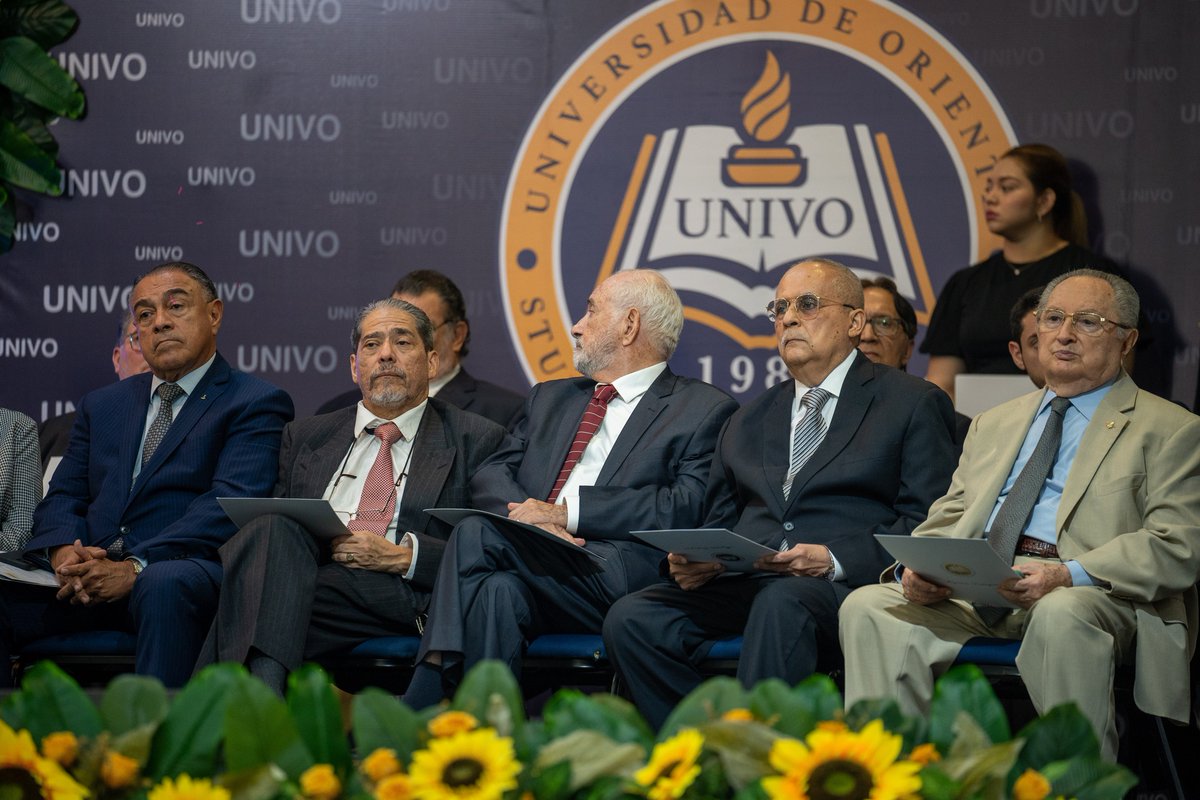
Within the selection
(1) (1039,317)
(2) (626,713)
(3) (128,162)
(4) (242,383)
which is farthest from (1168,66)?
(2) (626,713)

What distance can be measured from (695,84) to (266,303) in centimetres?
191

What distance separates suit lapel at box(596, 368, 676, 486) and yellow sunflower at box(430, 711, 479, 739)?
2485mm

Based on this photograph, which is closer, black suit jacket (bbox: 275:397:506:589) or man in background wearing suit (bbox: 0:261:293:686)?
man in background wearing suit (bbox: 0:261:293:686)

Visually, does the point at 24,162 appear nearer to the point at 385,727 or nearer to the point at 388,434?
the point at 388,434

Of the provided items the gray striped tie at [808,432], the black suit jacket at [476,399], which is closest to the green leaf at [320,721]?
the gray striped tie at [808,432]

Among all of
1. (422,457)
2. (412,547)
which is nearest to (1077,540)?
(412,547)

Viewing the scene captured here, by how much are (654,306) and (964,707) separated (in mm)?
2807

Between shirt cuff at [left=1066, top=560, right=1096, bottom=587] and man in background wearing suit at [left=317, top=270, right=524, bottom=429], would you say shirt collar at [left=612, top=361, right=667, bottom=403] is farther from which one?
shirt cuff at [left=1066, top=560, right=1096, bottom=587]

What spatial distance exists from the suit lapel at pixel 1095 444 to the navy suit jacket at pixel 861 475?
0.38 metres

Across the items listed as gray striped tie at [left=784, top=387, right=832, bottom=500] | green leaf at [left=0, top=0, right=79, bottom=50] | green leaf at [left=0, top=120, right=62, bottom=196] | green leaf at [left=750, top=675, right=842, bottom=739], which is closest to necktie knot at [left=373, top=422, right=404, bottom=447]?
gray striped tie at [left=784, top=387, right=832, bottom=500]

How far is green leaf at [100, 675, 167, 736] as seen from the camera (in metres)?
1.75

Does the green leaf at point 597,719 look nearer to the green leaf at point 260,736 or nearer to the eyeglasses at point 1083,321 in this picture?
the green leaf at point 260,736

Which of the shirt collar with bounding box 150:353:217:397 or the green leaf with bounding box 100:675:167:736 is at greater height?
the shirt collar with bounding box 150:353:217:397

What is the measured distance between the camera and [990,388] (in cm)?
503
